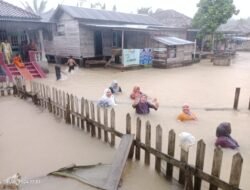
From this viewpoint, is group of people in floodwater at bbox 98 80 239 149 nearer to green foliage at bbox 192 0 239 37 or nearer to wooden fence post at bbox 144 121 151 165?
wooden fence post at bbox 144 121 151 165

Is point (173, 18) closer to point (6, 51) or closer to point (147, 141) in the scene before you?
point (6, 51)

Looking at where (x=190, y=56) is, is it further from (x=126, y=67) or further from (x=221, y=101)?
(x=221, y=101)

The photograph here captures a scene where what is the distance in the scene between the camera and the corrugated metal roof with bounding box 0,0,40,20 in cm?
1409

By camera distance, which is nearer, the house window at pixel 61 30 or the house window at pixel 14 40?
the house window at pixel 14 40

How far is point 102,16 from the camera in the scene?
70.4 feet

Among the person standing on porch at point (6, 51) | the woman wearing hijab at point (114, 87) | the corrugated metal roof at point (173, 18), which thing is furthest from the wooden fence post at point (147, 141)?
the corrugated metal roof at point (173, 18)

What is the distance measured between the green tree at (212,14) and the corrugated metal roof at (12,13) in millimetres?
16441

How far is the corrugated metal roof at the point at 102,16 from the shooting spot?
19156 mm

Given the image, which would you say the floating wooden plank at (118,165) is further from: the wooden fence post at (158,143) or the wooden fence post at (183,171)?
the wooden fence post at (183,171)

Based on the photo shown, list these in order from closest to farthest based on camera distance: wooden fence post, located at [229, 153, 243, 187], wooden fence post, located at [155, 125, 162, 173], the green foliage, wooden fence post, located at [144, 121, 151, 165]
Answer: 1. wooden fence post, located at [229, 153, 243, 187]
2. wooden fence post, located at [155, 125, 162, 173]
3. wooden fence post, located at [144, 121, 151, 165]
4. the green foliage

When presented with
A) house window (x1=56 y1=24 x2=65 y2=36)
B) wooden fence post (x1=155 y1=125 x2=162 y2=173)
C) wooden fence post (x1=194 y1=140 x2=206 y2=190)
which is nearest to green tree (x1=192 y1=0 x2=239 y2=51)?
house window (x1=56 y1=24 x2=65 y2=36)

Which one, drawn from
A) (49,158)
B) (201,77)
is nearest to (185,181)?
(49,158)

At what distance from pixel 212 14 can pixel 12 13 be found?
18.2 metres

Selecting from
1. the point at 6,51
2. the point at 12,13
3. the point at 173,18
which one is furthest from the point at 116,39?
the point at 173,18
